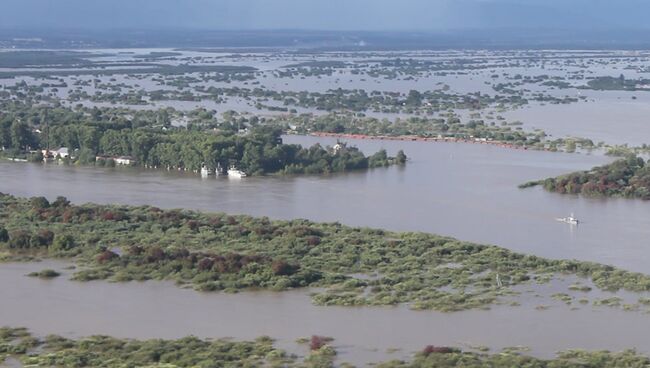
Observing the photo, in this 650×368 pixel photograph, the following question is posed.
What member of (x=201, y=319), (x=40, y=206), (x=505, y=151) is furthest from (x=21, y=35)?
(x=201, y=319)

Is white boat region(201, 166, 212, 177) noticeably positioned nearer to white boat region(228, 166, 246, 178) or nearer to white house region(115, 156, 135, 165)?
white boat region(228, 166, 246, 178)

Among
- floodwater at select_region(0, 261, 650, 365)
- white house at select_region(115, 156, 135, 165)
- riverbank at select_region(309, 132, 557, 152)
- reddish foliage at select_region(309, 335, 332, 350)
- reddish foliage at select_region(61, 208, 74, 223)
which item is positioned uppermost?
reddish foliage at select_region(61, 208, 74, 223)

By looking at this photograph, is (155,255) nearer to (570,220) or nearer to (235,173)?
(570,220)

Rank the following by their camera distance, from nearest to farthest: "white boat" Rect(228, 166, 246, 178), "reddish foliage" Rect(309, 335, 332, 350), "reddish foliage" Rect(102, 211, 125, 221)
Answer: "reddish foliage" Rect(309, 335, 332, 350) < "reddish foliage" Rect(102, 211, 125, 221) < "white boat" Rect(228, 166, 246, 178)

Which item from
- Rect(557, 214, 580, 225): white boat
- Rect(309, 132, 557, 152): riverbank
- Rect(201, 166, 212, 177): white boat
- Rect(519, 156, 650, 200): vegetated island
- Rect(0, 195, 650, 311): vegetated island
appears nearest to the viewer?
Rect(0, 195, 650, 311): vegetated island

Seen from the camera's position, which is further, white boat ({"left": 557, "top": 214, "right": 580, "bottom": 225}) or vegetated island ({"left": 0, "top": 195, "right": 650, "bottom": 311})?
white boat ({"left": 557, "top": 214, "right": 580, "bottom": 225})

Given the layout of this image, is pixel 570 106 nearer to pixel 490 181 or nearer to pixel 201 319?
pixel 490 181

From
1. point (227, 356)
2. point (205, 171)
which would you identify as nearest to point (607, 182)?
point (205, 171)

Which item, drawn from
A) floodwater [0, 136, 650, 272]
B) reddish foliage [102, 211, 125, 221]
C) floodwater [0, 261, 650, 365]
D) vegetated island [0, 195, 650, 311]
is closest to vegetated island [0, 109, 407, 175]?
floodwater [0, 136, 650, 272]
